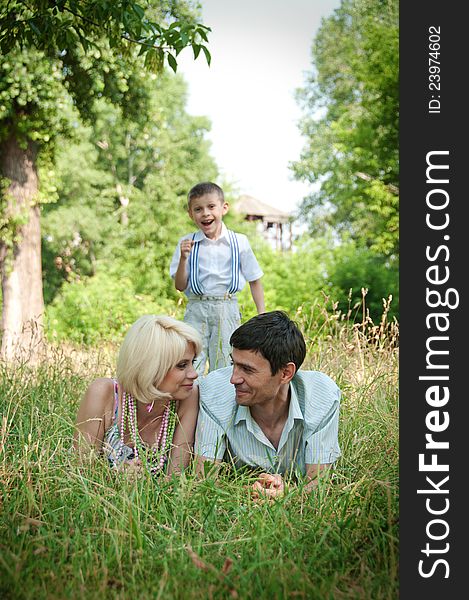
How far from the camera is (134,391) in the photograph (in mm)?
3146

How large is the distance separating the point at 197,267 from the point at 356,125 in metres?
15.9

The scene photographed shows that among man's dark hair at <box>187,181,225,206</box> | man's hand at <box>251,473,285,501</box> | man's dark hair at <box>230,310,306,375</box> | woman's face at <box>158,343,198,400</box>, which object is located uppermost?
man's dark hair at <box>187,181,225,206</box>

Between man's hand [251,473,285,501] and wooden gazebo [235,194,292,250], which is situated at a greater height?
wooden gazebo [235,194,292,250]

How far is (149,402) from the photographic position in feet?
10.6

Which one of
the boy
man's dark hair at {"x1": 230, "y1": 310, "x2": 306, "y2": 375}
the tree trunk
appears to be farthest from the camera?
the tree trunk

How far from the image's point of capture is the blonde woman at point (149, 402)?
10.2ft

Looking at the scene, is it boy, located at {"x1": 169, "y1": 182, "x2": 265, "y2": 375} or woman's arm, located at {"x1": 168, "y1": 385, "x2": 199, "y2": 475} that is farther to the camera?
boy, located at {"x1": 169, "y1": 182, "x2": 265, "y2": 375}

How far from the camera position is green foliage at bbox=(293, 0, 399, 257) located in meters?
16.9

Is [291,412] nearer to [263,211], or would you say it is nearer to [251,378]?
[251,378]

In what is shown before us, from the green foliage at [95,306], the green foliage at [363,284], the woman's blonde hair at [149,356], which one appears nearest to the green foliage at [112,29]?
the woman's blonde hair at [149,356]

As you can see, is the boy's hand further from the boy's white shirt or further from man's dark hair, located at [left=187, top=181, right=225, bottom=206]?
man's dark hair, located at [left=187, top=181, right=225, bottom=206]

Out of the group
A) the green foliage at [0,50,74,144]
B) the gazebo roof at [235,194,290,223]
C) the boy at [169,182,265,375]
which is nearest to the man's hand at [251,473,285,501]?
the boy at [169,182,265,375]

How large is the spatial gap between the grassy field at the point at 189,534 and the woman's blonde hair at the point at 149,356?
34 cm

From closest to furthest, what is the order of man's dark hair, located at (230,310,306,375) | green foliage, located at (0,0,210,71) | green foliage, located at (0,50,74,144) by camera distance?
man's dark hair, located at (230,310,306,375) < green foliage, located at (0,0,210,71) < green foliage, located at (0,50,74,144)
